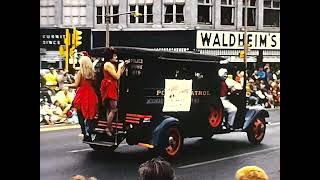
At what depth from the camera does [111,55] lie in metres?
3.82

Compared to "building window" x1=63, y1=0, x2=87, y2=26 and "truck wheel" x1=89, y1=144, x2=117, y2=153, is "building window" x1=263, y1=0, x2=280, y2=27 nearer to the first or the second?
"building window" x1=63, y1=0, x2=87, y2=26

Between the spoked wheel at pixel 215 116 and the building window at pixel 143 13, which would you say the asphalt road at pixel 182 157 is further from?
the building window at pixel 143 13

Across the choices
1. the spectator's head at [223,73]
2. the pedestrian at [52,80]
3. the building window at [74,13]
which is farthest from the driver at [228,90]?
the pedestrian at [52,80]

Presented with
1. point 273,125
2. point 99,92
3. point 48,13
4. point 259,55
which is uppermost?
point 48,13

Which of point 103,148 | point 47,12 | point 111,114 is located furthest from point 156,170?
point 47,12

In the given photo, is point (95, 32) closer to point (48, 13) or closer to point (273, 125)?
point (48, 13)

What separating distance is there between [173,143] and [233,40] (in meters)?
0.88

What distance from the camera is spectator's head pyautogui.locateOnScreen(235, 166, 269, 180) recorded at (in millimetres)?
3896

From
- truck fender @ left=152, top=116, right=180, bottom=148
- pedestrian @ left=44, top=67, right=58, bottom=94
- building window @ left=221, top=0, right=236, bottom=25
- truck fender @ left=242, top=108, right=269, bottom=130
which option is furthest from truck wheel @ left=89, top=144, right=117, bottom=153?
building window @ left=221, top=0, right=236, bottom=25

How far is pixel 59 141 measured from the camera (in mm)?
3812

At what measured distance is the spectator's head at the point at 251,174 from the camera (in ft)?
12.8

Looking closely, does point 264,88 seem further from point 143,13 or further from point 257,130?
point 143,13

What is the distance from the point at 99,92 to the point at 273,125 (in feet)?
4.34
